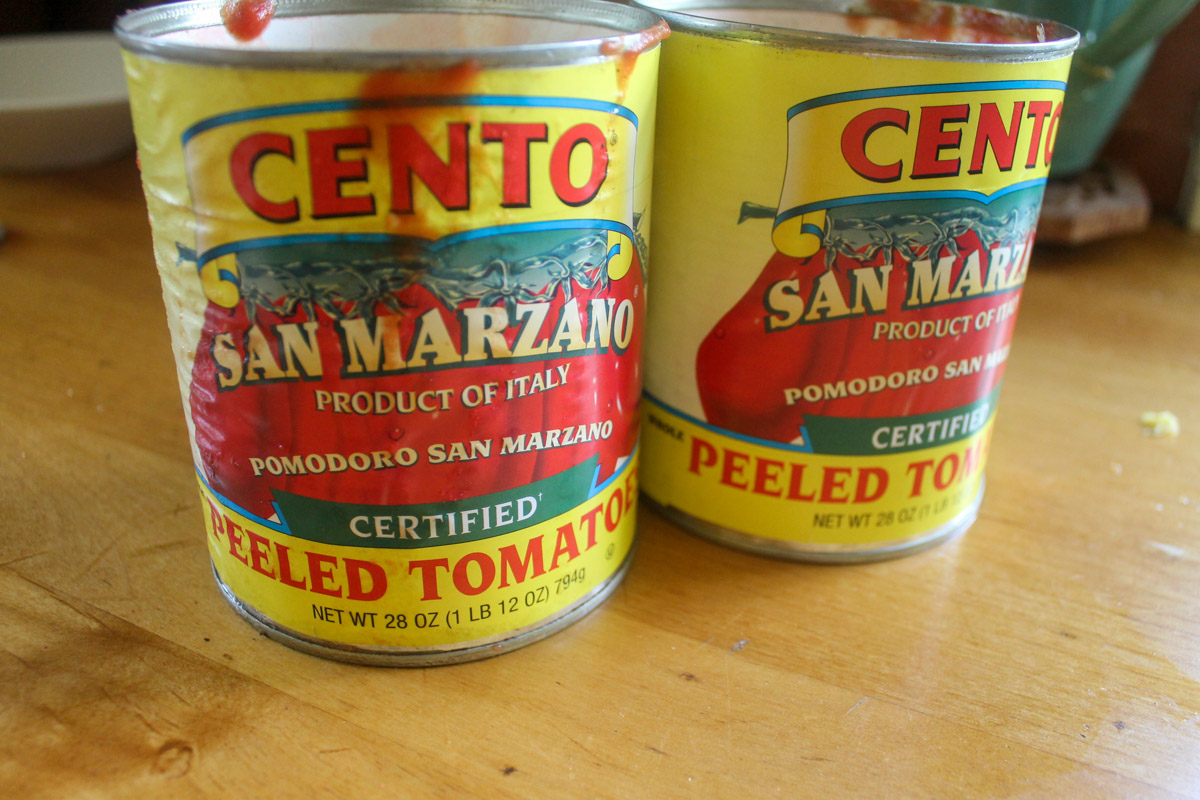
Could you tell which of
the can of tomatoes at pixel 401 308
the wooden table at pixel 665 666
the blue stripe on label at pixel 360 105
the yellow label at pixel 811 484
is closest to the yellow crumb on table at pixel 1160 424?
the wooden table at pixel 665 666

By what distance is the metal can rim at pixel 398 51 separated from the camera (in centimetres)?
38

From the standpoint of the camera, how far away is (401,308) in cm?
42

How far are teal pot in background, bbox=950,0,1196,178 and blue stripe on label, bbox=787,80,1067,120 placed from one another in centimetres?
39

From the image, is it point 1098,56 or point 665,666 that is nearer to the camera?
point 665,666

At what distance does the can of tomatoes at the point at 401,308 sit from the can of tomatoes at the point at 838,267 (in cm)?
5

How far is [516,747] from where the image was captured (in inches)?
18.0

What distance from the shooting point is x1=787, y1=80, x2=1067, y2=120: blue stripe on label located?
475mm

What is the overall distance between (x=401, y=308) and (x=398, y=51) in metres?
0.11

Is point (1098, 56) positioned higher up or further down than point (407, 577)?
higher up

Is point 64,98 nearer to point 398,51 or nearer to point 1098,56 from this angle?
point 398,51

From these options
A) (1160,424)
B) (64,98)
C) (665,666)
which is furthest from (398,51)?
(64,98)

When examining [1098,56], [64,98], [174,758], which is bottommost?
[174,758]

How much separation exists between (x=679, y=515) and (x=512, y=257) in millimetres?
261

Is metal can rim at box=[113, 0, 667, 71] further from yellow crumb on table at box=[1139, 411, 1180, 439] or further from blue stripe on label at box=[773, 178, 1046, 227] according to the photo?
yellow crumb on table at box=[1139, 411, 1180, 439]
